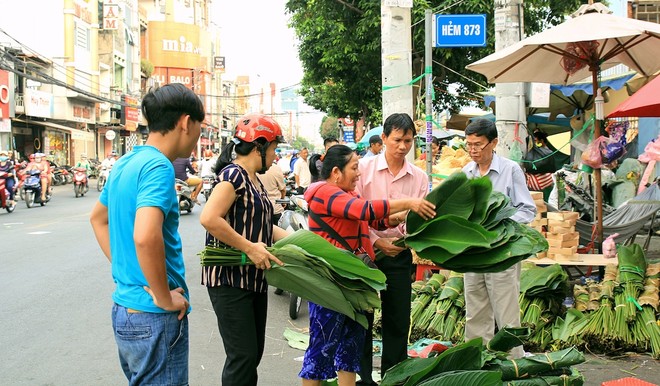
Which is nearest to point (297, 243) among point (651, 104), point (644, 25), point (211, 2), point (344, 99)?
point (651, 104)

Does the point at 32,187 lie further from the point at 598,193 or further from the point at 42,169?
the point at 598,193

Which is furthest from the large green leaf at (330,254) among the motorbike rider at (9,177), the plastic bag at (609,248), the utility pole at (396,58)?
the motorbike rider at (9,177)

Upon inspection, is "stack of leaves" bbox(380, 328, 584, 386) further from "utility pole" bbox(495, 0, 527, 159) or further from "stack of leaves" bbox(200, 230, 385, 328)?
"utility pole" bbox(495, 0, 527, 159)

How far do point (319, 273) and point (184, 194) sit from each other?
49.5 feet

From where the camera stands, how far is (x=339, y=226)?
14.0 ft

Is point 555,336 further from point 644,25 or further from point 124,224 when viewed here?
point 124,224

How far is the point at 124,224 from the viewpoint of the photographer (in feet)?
9.62

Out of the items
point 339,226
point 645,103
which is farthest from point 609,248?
point 339,226

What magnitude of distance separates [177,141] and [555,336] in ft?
13.5

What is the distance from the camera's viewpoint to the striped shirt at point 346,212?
13.3 feet

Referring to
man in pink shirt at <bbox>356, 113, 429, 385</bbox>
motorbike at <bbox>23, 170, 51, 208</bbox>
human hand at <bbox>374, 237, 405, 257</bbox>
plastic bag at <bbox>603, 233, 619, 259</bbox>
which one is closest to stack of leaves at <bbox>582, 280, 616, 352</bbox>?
plastic bag at <bbox>603, 233, 619, 259</bbox>

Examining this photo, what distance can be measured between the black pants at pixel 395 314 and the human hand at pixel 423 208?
0.64 meters

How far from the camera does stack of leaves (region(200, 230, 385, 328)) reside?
3.70m

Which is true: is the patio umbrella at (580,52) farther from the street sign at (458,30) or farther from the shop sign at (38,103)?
the shop sign at (38,103)
